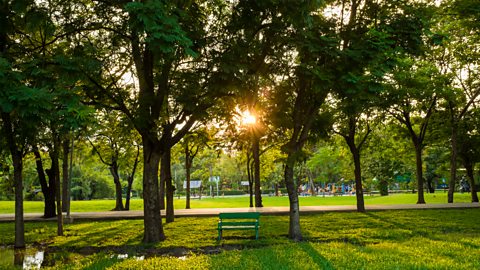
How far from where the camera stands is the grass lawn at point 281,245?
937 centimetres

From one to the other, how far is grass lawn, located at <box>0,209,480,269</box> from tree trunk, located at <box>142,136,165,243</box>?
1.76 ft

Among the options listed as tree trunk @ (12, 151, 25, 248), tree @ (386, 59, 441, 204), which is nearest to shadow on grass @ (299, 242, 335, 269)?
tree @ (386, 59, 441, 204)

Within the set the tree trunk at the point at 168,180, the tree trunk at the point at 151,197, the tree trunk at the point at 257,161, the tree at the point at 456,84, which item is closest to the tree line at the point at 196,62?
the tree trunk at the point at 151,197

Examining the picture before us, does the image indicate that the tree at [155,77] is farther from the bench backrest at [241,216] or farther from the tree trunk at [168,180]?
the tree trunk at [168,180]

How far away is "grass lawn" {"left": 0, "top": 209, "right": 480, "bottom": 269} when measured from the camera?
9367 millimetres

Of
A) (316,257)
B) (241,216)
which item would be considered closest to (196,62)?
(241,216)

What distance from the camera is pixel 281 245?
40.3 feet

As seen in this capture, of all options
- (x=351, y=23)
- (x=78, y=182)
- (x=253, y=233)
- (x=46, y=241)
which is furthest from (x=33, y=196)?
(x=351, y=23)

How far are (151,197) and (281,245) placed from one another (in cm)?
476

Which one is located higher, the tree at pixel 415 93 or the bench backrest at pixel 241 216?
the tree at pixel 415 93

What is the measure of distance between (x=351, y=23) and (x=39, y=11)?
882cm

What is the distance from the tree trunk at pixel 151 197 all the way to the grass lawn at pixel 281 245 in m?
0.54

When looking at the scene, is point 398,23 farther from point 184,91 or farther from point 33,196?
point 33,196

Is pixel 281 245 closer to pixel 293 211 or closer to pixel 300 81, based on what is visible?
pixel 293 211
